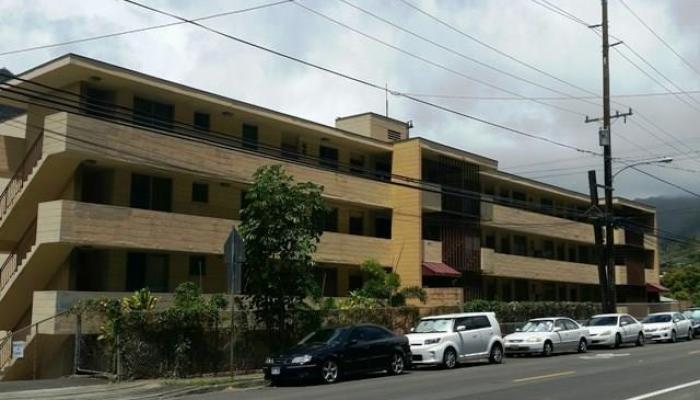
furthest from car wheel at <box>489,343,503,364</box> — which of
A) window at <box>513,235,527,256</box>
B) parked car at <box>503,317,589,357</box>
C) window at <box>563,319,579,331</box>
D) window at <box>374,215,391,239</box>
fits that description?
window at <box>513,235,527,256</box>

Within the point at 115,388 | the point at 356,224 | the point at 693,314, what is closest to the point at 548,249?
the point at 693,314

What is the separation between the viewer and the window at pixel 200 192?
32125 mm

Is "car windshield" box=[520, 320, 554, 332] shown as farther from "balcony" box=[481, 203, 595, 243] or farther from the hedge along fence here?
"balcony" box=[481, 203, 595, 243]

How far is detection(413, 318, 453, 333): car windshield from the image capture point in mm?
24184

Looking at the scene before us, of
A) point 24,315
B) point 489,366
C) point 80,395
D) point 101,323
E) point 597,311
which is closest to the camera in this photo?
point 80,395

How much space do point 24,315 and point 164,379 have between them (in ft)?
32.0

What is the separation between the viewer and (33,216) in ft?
92.9

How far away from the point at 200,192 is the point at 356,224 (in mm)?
9980

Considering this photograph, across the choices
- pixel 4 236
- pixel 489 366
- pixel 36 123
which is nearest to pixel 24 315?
pixel 4 236

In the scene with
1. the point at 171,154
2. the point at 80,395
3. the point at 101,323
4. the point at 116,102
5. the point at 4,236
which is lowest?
the point at 80,395

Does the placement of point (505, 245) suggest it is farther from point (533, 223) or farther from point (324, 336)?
point (324, 336)

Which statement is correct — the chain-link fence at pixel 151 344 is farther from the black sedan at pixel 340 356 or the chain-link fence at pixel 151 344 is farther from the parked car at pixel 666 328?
the parked car at pixel 666 328

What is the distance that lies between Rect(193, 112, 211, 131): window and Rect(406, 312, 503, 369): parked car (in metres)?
12.8

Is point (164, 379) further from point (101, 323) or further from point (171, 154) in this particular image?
point (171, 154)
